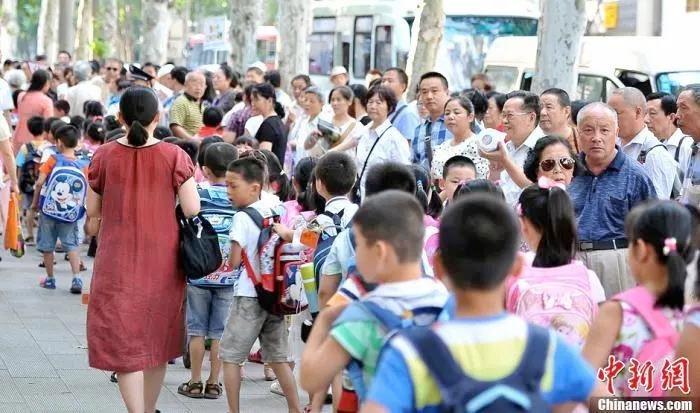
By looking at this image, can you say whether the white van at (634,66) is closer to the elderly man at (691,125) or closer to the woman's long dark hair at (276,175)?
the woman's long dark hair at (276,175)

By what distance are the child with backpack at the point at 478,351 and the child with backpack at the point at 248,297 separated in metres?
3.75

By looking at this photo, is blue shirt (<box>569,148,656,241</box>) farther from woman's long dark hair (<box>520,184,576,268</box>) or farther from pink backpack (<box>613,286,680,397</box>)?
pink backpack (<box>613,286,680,397</box>)

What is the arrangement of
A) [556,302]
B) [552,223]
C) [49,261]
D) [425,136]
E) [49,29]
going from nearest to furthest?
1. [556,302]
2. [552,223]
3. [425,136]
4. [49,261]
5. [49,29]

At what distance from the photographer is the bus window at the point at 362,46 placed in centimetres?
2778

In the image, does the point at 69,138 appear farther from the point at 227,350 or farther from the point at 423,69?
the point at 423,69

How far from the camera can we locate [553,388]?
3.35 metres

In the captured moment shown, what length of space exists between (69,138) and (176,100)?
7.05 feet

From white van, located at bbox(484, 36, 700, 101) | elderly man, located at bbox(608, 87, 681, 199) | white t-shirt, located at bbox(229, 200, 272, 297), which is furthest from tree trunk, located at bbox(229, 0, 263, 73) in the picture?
white t-shirt, located at bbox(229, 200, 272, 297)

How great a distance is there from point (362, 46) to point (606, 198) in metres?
21.5

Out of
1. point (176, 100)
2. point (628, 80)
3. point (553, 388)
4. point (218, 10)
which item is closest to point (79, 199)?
point (176, 100)

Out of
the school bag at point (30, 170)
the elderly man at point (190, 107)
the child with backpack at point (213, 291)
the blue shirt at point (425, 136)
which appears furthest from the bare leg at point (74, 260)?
the child with backpack at point (213, 291)

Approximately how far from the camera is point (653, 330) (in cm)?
410

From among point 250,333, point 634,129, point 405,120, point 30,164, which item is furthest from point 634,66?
point 250,333

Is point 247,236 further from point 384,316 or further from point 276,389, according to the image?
point 384,316
